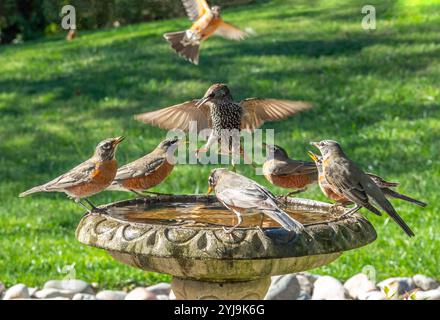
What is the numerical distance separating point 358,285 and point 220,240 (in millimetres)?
3043

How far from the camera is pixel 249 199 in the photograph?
340 cm

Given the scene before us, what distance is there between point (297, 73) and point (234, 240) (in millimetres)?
8219

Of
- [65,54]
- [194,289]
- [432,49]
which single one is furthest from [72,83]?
[194,289]

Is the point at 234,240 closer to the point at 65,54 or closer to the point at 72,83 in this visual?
the point at 72,83

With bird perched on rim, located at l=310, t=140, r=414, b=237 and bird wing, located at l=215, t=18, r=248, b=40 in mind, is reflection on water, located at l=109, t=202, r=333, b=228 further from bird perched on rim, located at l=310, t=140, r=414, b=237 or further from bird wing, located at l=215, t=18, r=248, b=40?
bird wing, located at l=215, t=18, r=248, b=40

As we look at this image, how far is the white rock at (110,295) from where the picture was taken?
20.6 feet

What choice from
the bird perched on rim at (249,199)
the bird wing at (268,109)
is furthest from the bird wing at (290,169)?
the bird perched on rim at (249,199)

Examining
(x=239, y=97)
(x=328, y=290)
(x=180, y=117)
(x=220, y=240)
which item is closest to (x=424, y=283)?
(x=328, y=290)

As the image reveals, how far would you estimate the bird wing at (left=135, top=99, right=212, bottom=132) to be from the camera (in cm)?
424

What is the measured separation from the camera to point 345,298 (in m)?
6.30

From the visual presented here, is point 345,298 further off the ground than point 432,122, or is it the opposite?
point 432,122

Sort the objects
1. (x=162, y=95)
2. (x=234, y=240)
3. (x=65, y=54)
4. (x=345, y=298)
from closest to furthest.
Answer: (x=234, y=240) → (x=345, y=298) → (x=162, y=95) → (x=65, y=54)

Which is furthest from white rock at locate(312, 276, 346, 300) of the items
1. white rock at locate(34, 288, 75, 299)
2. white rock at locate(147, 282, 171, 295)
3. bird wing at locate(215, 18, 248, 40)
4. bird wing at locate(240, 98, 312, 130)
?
bird wing at locate(240, 98, 312, 130)

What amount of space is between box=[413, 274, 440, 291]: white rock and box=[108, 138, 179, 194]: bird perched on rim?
9.06 feet
